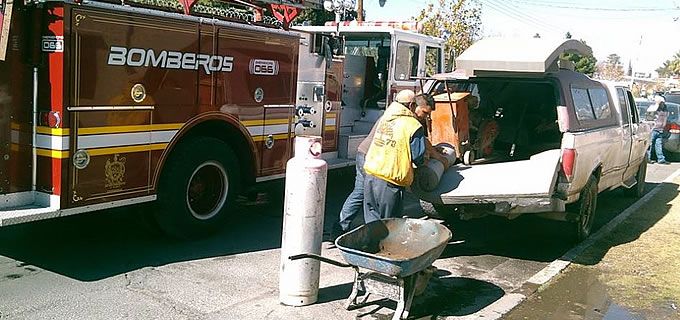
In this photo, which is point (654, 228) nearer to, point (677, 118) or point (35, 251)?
point (35, 251)

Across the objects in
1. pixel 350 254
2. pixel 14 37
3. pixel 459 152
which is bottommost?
pixel 350 254

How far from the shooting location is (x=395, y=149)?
5.80 metres

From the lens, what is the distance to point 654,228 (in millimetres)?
8859

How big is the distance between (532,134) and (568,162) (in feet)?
6.16

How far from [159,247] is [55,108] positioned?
74.4 inches

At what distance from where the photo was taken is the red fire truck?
5.40 meters

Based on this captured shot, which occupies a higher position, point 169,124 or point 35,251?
point 169,124

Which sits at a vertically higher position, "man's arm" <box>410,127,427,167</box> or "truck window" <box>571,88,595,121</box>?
"truck window" <box>571,88,595,121</box>

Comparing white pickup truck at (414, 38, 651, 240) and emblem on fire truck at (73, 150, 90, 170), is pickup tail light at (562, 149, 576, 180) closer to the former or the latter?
white pickup truck at (414, 38, 651, 240)

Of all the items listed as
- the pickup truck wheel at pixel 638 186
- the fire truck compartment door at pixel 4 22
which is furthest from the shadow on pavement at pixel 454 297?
the pickup truck wheel at pixel 638 186

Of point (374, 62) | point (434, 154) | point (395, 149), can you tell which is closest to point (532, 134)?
point (434, 154)

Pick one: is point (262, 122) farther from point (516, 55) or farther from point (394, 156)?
point (516, 55)

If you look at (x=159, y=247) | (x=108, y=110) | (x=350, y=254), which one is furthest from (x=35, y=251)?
(x=350, y=254)

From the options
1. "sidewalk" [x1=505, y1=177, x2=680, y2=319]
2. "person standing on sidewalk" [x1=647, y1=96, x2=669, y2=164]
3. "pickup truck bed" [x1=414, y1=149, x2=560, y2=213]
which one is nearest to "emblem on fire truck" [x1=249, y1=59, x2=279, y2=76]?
"pickup truck bed" [x1=414, y1=149, x2=560, y2=213]
